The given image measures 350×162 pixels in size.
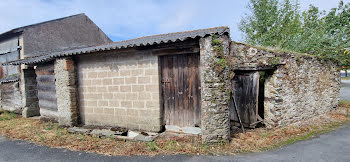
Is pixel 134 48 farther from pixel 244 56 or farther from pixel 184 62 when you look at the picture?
pixel 244 56

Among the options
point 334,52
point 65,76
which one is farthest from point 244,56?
point 65,76

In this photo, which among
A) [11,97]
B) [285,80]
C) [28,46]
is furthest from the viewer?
[28,46]

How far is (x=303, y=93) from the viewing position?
6.18 meters

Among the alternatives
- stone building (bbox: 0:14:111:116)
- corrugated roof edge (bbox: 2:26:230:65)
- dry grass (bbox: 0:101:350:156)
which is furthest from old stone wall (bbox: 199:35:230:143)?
stone building (bbox: 0:14:111:116)

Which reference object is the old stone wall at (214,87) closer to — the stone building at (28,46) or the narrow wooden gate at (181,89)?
the narrow wooden gate at (181,89)

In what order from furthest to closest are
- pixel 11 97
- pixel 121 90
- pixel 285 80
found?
1. pixel 11 97
2. pixel 121 90
3. pixel 285 80

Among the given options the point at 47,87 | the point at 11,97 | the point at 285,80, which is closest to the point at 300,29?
the point at 285,80

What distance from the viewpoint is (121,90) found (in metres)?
5.62

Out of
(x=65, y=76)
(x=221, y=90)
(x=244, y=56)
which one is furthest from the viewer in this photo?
(x=65, y=76)

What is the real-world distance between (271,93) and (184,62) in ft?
10.4

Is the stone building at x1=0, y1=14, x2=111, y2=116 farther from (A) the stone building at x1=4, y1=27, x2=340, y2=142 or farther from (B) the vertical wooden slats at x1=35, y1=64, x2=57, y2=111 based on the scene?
(A) the stone building at x1=4, y1=27, x2=340, y2=142

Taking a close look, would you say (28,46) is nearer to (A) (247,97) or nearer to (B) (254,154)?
(A) (247,97)

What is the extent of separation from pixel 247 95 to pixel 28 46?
12437 millimetres

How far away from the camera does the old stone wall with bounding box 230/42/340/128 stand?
5223 millimetres
